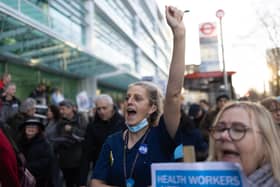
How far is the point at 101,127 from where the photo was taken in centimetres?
500

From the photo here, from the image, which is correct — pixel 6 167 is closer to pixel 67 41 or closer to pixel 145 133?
pixel 145 133

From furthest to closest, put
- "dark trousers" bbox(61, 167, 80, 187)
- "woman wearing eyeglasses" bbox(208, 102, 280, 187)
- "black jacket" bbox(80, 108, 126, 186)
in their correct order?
1. "dark trousers" bbox(61, 167, 80, 187)
2. "black jacket" bbox(80, 108, 126, 186)
3. "woman wearing eyeglasses" bbox(208, 102, 280, 187)

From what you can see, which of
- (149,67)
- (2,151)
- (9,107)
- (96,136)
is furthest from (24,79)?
(149,67)

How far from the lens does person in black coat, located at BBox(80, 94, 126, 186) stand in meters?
4.89

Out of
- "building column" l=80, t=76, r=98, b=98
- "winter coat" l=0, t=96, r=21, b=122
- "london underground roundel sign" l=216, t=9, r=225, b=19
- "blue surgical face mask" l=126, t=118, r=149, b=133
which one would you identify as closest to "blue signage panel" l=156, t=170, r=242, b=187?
"blue surgical face mask" l=126, t=118, r=149, b=133

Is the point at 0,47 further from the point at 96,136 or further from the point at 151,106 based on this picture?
the point at 151,106

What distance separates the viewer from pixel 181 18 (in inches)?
94.3

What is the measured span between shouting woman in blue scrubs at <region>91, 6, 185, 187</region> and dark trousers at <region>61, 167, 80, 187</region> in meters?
3.97

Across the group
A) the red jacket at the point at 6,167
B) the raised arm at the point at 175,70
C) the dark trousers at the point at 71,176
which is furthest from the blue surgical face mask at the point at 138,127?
the dark trousers at the point at 71,176

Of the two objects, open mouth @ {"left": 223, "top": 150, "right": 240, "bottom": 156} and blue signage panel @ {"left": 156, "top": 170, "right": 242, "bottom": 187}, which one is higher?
open mouth @ {"left": 223, "top": 150, "right": 240, "bottom": 156}

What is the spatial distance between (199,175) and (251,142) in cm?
42

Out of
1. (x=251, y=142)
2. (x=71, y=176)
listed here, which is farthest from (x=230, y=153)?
(x=71, y=176)

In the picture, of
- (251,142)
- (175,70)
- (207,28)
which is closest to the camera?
(251,142)

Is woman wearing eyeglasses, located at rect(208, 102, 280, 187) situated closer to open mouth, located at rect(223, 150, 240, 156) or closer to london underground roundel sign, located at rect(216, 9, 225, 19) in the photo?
open mouth, located at rect(223, 150, 240, 156)
